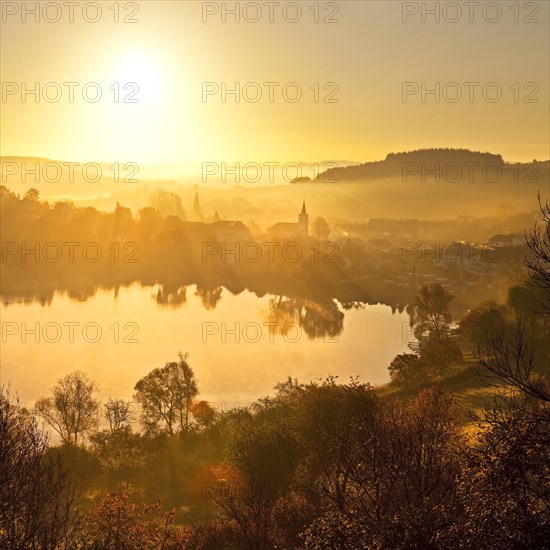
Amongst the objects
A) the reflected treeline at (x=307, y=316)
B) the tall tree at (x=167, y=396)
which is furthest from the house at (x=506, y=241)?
the tall tree at (x=167, y=396)

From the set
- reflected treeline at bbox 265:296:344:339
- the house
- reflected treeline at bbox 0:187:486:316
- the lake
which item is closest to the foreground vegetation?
the lake

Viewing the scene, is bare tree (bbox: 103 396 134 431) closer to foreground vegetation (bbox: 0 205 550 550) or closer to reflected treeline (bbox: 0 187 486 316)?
foreground vegetation (bbox: 0 205 550 550)

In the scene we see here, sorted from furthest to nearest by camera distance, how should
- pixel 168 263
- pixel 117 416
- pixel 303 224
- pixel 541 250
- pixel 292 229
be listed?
pixel 303 224 → pixel 292 229 → pixel 168 263 → pixel 117 416 → pixel 541 250

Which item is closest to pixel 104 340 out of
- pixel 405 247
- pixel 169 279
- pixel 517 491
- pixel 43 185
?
pixel 169 279

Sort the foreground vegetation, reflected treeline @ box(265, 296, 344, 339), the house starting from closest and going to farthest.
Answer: the foreground vegetation, reflected treeline @ box(265, 296, 344, 339), the house

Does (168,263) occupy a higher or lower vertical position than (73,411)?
higher

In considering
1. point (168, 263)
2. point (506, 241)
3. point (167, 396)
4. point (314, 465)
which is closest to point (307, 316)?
point (167, 396)

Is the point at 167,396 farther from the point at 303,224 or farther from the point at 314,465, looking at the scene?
the point at 303,224

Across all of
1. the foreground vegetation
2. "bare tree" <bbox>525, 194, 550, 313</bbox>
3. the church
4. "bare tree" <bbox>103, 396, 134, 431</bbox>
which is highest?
the church
